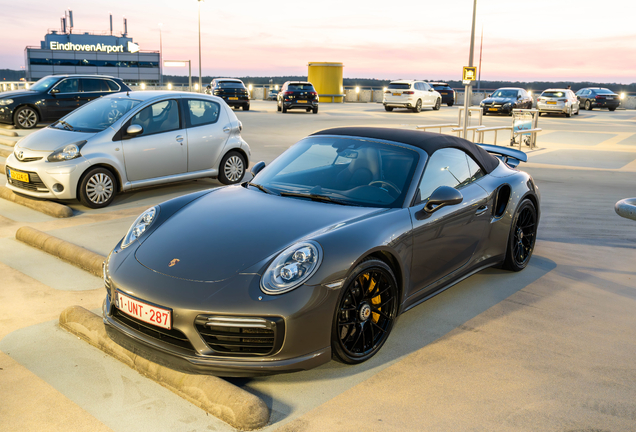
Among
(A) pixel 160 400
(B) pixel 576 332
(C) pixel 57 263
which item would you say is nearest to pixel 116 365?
(A) pixel 160 400

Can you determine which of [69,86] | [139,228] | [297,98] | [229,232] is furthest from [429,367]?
[297,98]

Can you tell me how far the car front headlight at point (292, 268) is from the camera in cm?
322

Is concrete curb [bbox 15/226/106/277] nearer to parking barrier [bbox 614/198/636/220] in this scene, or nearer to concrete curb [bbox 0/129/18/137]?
parking barrier [bbox 614/198/636/220]

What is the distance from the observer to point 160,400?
325cm

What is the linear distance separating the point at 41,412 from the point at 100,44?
11194 centimetres

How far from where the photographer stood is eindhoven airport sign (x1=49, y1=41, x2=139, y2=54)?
331 feet

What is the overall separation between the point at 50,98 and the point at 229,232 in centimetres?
1477

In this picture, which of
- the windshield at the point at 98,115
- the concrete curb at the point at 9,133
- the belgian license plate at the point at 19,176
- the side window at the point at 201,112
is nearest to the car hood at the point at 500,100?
the concrete curb at the point at 9,133

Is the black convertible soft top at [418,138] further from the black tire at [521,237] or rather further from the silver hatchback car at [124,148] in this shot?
the silver hatchback car at [124,148]

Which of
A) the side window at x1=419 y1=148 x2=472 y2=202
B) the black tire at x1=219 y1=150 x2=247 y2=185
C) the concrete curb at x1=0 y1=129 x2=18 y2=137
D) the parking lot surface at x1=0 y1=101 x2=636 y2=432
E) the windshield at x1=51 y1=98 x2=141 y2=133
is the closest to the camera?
the parking lot surface at x1=0 y1=101 x2=636 y2=432

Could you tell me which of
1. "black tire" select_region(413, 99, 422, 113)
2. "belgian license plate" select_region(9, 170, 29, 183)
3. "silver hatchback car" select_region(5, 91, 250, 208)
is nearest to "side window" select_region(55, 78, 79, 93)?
"silver hatchback car" select_region(5, 91, 250, 208)

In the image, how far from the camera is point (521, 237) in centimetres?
560

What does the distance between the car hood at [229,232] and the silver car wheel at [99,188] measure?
425cm

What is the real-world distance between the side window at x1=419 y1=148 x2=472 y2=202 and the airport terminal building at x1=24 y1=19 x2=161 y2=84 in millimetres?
100592
